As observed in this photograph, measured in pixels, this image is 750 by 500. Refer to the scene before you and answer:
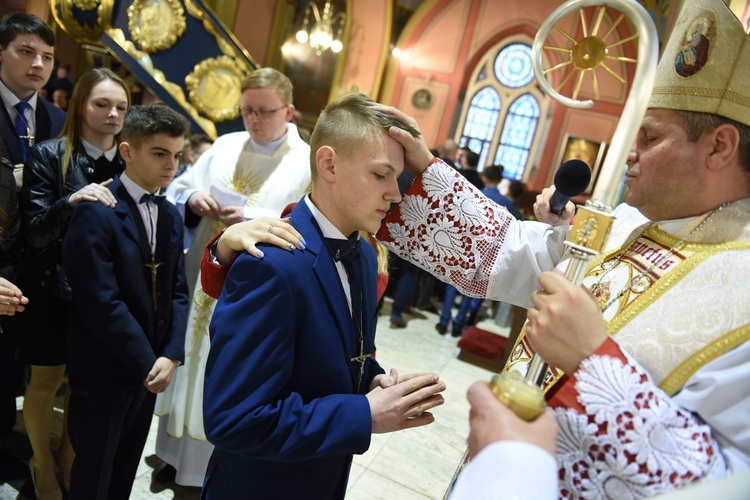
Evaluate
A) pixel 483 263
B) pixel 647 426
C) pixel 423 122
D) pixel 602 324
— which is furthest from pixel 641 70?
pixel 423 122

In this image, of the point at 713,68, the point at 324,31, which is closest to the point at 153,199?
the point at 713,68

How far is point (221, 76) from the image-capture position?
572 centimetres

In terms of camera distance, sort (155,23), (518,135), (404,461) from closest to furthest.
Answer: (404,461) → (155,23) → (518,135)

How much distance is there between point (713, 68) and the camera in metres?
1.05

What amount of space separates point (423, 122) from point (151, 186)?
11.0 meters

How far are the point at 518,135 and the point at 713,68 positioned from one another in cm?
1239

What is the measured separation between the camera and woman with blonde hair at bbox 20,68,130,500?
2.19 m

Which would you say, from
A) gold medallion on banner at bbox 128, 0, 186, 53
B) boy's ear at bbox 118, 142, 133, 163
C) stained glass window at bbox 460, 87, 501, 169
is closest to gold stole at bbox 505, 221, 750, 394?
boy's ear at bbox 118, 142, 133, 163

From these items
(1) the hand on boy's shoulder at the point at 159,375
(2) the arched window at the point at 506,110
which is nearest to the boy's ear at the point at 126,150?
(1) the hand on boy's shoulder at the point at 159,375

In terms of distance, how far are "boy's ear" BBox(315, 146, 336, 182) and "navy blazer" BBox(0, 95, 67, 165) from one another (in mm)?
1993

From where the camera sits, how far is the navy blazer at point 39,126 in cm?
246

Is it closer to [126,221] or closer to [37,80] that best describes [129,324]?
[126,221]

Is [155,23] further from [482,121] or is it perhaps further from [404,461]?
[482,121]

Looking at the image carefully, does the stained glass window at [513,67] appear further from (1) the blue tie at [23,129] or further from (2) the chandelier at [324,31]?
(1) the blue tie at [23,129]
